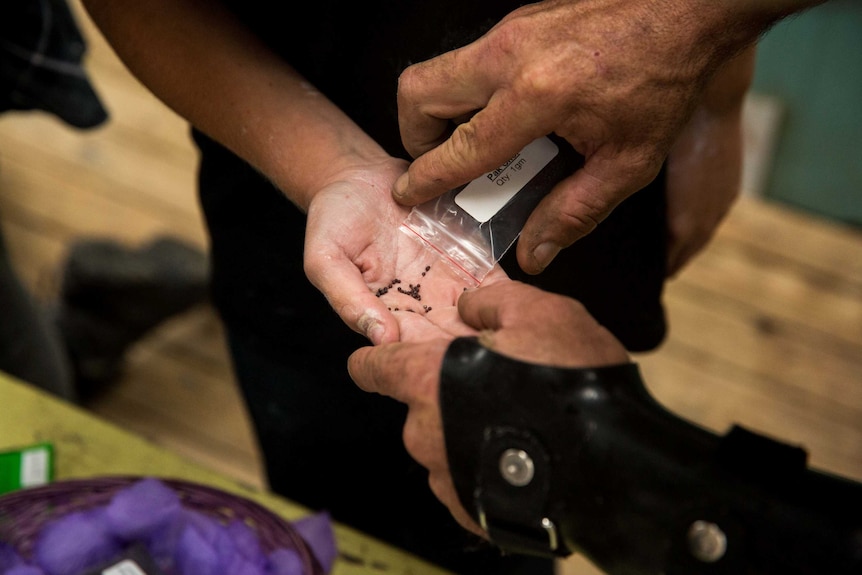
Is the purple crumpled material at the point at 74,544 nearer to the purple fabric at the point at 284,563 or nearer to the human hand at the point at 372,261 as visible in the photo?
the purple fabric at the point at 284,563

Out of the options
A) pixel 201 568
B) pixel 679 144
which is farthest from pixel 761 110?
pixel 201 568

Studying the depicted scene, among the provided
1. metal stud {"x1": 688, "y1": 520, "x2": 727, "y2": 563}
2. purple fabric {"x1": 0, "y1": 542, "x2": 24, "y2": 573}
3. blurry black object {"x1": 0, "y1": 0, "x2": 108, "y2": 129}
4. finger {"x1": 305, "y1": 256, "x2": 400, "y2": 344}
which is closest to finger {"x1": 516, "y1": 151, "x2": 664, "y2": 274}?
finger {"x1": 305, "y1": 256, "x2": 400, "y2": 344}

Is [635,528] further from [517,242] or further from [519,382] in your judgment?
[517,242]

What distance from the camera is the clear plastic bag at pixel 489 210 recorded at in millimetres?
563

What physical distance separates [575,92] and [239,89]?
290 millimetres

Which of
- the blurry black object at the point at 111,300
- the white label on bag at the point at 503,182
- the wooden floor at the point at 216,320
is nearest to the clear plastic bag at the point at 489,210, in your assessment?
the white label on bag at the point at 503,182

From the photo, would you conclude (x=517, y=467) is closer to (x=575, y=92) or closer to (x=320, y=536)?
(x=575, y=92)

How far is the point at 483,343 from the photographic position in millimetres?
460

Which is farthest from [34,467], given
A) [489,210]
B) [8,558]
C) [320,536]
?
[489,210]

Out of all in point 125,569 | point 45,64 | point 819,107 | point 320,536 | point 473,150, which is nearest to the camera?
point 473,150

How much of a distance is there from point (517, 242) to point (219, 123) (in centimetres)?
26

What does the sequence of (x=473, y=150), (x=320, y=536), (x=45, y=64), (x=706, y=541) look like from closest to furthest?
(x=706, y=541) < (x=473, y=150) < (x=320, y=536) < (x=45, y=64)

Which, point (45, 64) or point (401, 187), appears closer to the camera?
point (401, 187)

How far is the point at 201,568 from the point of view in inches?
26.9
